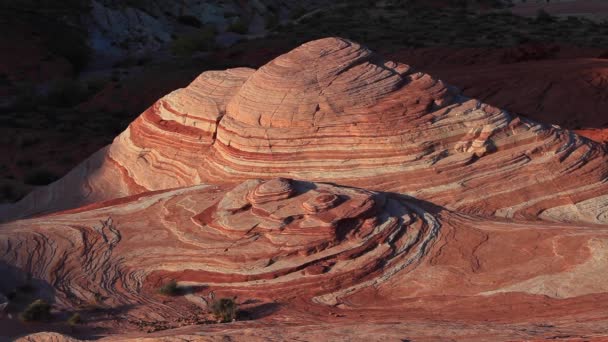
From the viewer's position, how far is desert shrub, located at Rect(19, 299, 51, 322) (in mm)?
10930

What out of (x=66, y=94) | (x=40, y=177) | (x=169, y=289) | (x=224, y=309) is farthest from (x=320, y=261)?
(x=66, y=94)

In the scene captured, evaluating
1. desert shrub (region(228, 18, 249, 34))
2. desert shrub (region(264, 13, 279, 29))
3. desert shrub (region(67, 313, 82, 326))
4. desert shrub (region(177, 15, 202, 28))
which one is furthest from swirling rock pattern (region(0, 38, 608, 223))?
desert shrub (region(264, 13, 279, 29))

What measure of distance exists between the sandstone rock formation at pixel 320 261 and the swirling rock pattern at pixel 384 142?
29.2 inches

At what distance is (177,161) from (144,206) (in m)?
2.46

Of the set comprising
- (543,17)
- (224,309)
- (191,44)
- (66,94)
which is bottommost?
(191,44)

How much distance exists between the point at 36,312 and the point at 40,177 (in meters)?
13.9

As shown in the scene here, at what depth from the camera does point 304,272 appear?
11484mm

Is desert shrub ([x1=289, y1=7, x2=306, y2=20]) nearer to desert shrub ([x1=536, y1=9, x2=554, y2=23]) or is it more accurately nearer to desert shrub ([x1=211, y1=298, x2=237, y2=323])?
desert shrub ([x1=536, y1=9, x2=554, y2=23])

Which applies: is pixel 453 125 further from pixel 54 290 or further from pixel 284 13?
pixel 284 13

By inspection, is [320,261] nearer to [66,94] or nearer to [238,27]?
[66,94]

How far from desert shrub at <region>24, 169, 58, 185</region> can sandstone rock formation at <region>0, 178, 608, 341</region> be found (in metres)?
11.1

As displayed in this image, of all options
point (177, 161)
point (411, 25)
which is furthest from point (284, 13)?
point (177, 161)

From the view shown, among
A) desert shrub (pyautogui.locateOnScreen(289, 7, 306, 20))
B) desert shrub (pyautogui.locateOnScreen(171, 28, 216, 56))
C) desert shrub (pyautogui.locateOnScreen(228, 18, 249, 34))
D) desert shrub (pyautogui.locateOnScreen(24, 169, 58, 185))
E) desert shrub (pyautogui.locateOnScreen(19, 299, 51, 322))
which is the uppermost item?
desert shrub (pyautogui.locateOnScreen(19, 299, 51, 322))

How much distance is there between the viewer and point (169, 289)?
38.4 ft
